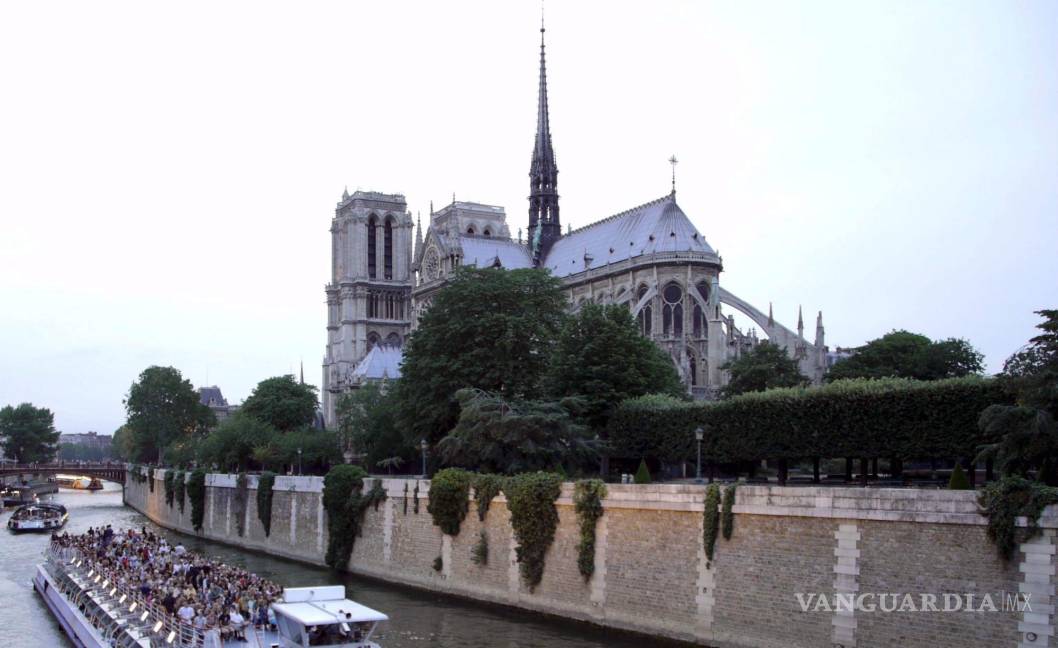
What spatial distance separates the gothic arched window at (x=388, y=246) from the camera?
397 ft

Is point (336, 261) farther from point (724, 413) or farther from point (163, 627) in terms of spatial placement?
point (163, 627)

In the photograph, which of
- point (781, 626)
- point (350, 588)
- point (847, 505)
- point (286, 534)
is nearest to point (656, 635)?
point (781, 626)

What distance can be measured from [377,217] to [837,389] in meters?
90.3

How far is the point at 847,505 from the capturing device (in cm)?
2420

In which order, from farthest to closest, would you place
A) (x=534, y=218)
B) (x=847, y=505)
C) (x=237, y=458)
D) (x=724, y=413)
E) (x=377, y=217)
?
(x=377, y=217), (x=534, y=218), (x=237, y=458), (x=724, y=413), (x=847, y=505)

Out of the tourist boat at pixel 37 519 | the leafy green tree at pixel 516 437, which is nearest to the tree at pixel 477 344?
the leafy green tree at pixel 516 437

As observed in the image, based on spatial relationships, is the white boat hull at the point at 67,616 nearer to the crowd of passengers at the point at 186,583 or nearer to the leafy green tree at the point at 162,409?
the crowd of passengers at the point at 186,583

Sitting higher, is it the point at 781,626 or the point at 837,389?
the point at 837,389

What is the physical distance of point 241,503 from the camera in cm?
5781

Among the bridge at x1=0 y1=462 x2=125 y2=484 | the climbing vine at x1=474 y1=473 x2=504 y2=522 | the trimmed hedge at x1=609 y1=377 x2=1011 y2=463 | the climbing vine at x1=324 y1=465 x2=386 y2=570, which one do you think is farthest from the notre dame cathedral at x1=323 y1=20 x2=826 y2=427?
the climbing vine at x1=474 y1=473 x2=504 y2=522

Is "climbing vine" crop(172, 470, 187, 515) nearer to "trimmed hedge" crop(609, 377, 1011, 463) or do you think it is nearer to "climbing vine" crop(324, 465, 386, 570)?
"climbing vine" crop(324, 465, 386, 570)

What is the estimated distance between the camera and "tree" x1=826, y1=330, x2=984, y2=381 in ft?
206

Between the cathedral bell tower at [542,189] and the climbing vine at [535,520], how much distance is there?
2710 inches

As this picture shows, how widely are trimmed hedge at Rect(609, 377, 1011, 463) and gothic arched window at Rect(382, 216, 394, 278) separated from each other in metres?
80.2
